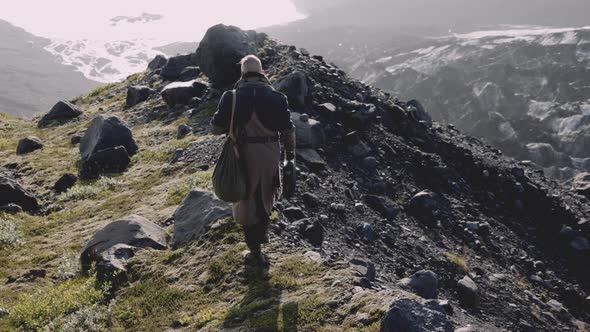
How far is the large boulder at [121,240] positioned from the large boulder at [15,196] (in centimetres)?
559

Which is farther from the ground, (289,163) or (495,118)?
(289,163)

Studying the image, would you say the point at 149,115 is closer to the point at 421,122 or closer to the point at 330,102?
the point at 330,102

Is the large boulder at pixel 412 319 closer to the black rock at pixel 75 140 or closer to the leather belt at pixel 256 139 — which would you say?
the leather belt at pixel 256 139

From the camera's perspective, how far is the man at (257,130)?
26.6ft

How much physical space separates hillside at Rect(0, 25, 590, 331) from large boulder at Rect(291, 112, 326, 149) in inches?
2.9

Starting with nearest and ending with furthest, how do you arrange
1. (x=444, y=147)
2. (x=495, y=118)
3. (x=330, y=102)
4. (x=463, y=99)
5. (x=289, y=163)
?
(x=289, y=163) → (x=330, y=102) → (x=444, y=147) → (x=495, y=118) → (x=463, y=99)

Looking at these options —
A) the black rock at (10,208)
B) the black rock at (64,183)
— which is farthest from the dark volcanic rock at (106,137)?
the black rock at (10,208)

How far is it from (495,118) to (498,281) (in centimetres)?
14687

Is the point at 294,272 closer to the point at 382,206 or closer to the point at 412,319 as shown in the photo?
the point at 412,319

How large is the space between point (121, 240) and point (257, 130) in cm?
450

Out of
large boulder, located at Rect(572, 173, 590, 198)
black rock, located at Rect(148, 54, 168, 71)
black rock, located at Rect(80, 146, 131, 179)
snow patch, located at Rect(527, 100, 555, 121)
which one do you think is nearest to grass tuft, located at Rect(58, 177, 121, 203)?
black rock, located at Rect(80, 146, 131, 179)

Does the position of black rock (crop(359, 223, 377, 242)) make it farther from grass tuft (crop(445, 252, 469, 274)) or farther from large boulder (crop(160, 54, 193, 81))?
large boulder (crop(160, 54, 193, 81))

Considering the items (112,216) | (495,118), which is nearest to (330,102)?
(112,216)

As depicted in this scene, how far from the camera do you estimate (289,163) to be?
8.86 m
